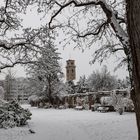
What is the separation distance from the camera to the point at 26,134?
16.0 metres

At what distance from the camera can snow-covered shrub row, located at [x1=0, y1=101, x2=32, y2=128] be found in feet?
58.9

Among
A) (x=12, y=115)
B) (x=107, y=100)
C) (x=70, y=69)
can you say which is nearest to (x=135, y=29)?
(x=12, y=115)

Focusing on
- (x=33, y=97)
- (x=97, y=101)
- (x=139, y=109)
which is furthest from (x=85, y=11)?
(x=33, y=97)

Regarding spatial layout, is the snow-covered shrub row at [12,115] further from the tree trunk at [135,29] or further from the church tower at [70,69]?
the church tower at [70,69]

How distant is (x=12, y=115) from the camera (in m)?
18.8

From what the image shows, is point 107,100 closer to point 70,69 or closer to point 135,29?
point 135,29

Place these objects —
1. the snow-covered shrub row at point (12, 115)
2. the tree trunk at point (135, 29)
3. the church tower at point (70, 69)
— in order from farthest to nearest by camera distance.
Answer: the church tower at point (70, 69) < the snow-covered shrub row at point (12, 115) < the tree trunk at point (135, 29)

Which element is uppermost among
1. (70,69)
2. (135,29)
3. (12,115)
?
(70,69)

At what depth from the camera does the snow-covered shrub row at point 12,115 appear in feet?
58.9

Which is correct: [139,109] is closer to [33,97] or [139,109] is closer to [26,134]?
[26,134]

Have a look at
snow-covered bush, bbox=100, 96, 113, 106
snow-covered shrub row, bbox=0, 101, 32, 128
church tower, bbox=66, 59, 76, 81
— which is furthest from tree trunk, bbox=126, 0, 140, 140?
church tower, bbox=66, 59, 76, 81

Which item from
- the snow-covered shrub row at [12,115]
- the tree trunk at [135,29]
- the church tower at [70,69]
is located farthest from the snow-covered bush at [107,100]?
the church tower at [70,69]

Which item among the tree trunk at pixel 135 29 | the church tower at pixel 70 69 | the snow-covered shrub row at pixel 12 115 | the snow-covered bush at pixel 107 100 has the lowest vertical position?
the snow-covered shrub row at pixel 12 115

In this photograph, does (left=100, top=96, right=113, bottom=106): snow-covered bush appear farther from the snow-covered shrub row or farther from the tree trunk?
the tree trunk
